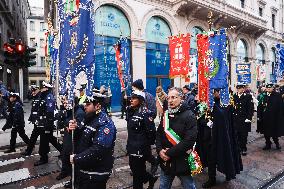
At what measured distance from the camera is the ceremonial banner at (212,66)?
524 cm

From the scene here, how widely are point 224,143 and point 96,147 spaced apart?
282cm

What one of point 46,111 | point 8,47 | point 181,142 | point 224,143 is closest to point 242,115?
point 224,143

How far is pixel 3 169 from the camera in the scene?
607 cm

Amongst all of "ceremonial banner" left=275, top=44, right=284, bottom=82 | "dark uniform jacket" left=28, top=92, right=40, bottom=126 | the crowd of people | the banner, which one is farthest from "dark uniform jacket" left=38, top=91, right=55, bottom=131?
"ceremonial banner" left=275, top=44, right=284, bottom=82

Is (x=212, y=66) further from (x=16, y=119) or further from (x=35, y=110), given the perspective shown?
(x=16, y=119)

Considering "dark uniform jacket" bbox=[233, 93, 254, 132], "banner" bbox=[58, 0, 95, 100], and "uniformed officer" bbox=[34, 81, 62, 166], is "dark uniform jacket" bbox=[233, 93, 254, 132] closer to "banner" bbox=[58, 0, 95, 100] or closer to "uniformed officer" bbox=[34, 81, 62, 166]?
"uniformed officer" bbox=[34, 81, 62, 166]

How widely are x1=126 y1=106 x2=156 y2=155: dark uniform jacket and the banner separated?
88cm

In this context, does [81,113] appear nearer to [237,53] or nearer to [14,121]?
[14,121]

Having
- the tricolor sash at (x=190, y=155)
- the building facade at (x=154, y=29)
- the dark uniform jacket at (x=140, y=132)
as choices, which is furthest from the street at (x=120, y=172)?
the building facade at (x=154, y=29)

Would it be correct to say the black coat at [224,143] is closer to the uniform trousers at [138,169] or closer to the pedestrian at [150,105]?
the pedestrian at [150,105]

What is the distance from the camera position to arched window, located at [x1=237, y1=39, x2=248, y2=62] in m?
24.9

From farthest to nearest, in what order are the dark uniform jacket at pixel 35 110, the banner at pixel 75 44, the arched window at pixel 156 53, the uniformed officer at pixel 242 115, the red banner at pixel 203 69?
the arched window at pixel 156 53, the uniformed officer at pixel 242 115, the dark uniform jacket at pixel 35 110, the red banner at pixel 203 69, the banner at pixel 75 44

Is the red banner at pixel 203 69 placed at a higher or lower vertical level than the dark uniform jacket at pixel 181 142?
higher

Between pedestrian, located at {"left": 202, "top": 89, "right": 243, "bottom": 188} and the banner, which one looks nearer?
the banner
